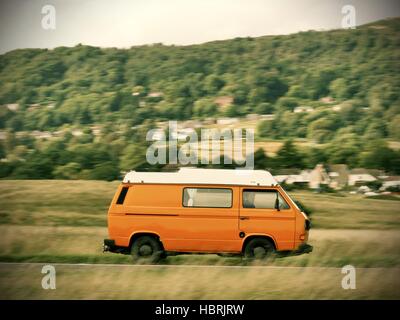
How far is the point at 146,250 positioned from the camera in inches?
463

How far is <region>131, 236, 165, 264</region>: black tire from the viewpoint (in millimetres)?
11703

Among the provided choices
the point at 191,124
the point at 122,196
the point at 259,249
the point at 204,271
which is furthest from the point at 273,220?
the point at 191,124

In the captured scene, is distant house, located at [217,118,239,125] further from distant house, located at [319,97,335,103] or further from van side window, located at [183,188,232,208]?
van side window, located at [183,188,232,208]

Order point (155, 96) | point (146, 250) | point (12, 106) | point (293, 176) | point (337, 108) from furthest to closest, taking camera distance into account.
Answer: point (155, 96), point (12, 106), point (337, 108), point (293, 176), point (146, 250)

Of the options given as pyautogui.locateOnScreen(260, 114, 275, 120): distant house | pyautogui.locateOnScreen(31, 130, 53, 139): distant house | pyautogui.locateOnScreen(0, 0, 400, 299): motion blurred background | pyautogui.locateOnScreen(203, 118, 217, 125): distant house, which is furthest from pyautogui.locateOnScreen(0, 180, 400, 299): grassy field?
pyautogui.locateOnScreen(203, 118, 217, 125): distant house

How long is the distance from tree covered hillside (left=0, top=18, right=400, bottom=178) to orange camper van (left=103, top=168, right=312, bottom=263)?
2015cm

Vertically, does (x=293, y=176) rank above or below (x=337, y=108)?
below

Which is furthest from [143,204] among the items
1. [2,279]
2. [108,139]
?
[108,139]

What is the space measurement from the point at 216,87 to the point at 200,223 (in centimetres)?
3413

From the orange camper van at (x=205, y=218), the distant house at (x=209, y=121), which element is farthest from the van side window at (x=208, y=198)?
the distant house at (x=209, y=121)

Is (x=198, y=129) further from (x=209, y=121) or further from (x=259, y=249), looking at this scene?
(x=259, y=249)

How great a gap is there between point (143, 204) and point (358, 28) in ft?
143
